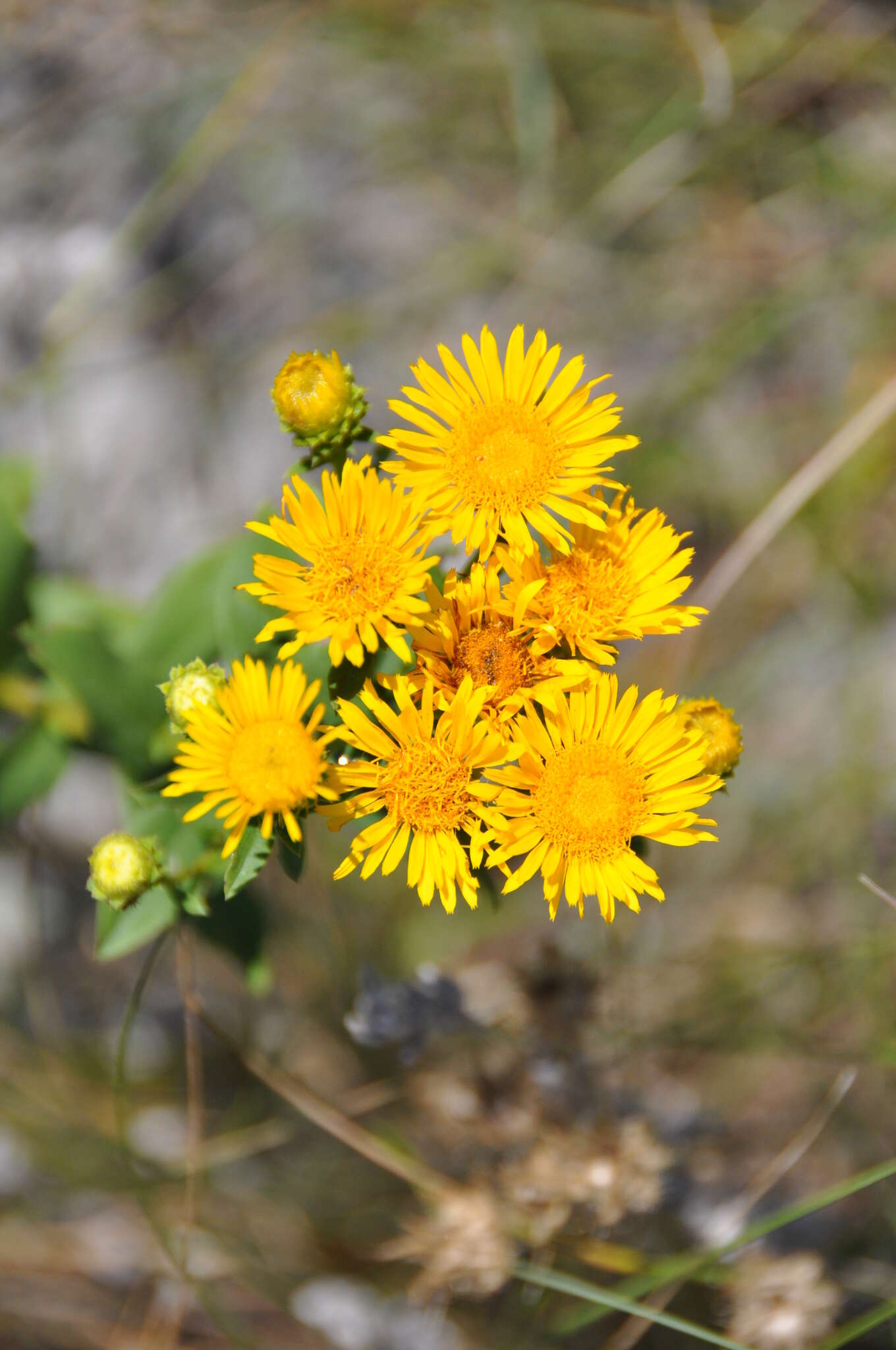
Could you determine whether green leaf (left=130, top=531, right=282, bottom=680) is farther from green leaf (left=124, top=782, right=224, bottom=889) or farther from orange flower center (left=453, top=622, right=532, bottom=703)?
orange flower center (left=453, top=622, right=532, bottom=703)

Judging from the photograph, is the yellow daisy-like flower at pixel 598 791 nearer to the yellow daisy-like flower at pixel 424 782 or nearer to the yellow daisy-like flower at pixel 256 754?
the yellow daisy-like flower at pixel 424 782

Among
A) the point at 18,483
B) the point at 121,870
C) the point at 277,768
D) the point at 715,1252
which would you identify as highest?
the point at 18,483

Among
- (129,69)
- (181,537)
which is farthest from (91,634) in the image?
(129,69)

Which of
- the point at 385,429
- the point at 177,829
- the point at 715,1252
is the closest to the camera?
the point at 177,829

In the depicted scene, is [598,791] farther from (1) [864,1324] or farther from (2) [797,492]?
(2) [797,492]

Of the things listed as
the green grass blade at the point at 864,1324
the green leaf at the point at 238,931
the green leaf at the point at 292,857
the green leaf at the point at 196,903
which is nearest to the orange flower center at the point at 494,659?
the green leaf at the point at 292,857

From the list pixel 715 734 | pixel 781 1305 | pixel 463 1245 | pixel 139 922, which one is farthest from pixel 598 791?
pixel 781 1305
